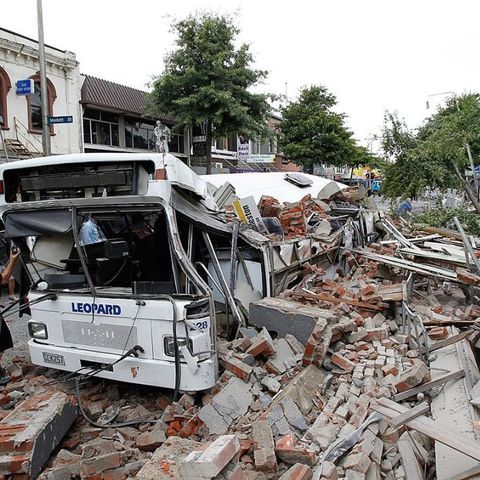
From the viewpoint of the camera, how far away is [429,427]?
3080 millimetres

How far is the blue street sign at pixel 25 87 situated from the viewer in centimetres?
1542

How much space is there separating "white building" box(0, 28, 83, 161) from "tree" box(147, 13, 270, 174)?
146 inches

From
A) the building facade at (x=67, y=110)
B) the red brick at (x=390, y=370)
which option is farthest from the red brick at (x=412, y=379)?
the building facade at (x=67, y=110)

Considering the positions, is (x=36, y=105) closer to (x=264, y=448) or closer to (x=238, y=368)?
(x=238, y=368)

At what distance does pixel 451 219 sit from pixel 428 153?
7.53ft

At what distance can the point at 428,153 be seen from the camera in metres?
14.2

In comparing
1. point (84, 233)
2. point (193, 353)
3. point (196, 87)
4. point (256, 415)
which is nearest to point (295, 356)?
point (256, 415)

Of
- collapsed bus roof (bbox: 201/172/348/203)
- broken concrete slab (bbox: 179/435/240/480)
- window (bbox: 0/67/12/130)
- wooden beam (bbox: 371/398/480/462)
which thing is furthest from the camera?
window (bbox: 0/67/12/130)

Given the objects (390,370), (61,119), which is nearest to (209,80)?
(61,119)

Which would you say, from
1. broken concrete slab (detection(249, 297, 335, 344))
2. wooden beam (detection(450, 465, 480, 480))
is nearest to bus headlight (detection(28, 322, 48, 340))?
broken concrete slab (detection(249, 297, 335, 344))

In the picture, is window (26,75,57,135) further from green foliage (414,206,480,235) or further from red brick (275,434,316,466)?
red brick (275,434,316,466)

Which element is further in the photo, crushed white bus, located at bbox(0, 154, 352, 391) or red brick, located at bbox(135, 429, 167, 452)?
crushed white bus, located at bbox(0, 154, 352, 391)

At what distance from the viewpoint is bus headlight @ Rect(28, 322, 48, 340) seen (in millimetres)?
4593

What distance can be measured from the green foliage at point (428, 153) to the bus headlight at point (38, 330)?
513 inches
